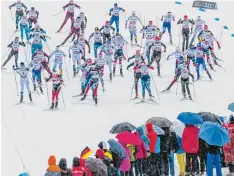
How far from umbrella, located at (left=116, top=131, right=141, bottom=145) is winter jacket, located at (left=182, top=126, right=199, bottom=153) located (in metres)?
0.94

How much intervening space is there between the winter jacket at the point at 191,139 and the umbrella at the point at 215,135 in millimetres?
356

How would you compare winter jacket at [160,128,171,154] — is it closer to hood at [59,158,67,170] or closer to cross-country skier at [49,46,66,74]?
hood at [59,158,67,170]

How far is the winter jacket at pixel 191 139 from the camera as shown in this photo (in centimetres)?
1348

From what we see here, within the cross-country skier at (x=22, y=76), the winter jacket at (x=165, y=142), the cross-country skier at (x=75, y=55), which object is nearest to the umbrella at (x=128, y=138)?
the winter jacket at (x=165, y=142)

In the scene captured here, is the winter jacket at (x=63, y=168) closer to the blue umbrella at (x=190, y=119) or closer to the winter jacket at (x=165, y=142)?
the winter jacket at (x=165, y=142)

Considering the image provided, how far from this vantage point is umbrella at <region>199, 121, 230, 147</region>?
12917mm

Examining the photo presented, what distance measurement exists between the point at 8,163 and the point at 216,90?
826cm

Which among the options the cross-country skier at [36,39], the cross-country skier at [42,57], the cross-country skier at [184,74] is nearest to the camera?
the cross-country skier at [184,74]

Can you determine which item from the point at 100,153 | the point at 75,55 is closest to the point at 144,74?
the point at 75,55

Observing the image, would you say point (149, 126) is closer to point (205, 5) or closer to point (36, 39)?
point (36, 39)

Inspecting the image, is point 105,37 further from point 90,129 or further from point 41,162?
point 41,162

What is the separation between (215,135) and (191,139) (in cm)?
70

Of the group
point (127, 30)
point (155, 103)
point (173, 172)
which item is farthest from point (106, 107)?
point (127, 30)

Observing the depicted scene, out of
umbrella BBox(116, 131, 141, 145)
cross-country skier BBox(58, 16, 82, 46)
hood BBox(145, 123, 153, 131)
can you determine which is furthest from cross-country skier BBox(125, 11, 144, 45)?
umbrella BBox(116, 131, 141, 145)
